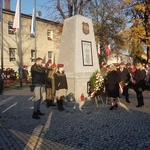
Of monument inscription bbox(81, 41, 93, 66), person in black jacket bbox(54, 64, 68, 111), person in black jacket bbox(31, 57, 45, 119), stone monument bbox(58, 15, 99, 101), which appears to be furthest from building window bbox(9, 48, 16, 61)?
person in black jacket bbox(31, 57, 45, 119)

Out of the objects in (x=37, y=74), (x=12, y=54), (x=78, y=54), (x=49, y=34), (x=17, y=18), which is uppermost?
(x=49, y=34)

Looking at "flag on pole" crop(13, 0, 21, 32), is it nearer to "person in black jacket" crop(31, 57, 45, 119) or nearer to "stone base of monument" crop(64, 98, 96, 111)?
"stone base of monument" crop(64, 98, 96, 111)

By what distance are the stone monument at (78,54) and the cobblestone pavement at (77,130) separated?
136 cm

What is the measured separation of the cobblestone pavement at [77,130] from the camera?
480 cm

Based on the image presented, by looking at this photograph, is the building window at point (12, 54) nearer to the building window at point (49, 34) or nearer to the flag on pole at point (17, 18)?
the building window at point (49, 34)

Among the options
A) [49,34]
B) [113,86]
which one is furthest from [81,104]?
[49,34]

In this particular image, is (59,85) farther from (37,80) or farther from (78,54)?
(78,54)

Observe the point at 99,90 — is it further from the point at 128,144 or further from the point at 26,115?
the point at 128,144

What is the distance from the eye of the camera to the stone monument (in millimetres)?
9562

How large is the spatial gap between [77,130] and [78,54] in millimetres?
4525

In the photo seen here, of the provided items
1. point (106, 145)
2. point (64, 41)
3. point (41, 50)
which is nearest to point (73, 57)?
point (64, 41)

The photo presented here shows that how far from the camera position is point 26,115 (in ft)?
25.7

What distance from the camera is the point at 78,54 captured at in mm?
9727

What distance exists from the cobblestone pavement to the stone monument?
136cm
